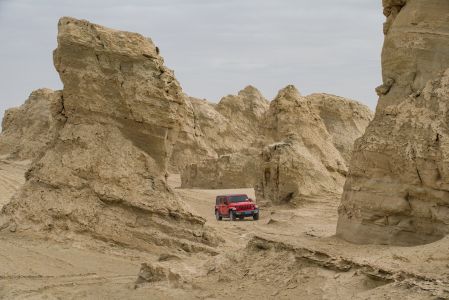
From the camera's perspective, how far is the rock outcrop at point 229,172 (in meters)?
43.2

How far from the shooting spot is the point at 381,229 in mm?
11852

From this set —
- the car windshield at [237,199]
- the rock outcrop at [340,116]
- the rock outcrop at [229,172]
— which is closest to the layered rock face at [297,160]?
the car windshield at [237,199]

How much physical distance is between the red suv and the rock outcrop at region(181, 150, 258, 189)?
516 inches

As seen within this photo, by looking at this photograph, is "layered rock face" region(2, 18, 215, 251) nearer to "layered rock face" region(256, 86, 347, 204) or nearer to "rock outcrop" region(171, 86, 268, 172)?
"layered rock face" region(256, 86, 347, 204)

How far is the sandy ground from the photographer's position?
940cm

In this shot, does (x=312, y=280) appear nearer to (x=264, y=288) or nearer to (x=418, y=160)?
(x=264, y=288)

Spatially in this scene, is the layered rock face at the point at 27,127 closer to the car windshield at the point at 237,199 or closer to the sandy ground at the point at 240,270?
the car windshield at the point at 237,199

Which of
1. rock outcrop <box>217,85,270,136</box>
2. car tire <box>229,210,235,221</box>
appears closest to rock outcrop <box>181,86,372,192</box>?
car tire <box>229,210,235,221</box>

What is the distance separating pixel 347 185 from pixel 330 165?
65.6 feet

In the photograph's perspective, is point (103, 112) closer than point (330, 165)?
Yes

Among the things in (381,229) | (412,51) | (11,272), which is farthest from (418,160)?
(11,272)

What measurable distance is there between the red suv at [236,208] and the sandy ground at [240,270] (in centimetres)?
1058

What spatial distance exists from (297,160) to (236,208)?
12.2ft

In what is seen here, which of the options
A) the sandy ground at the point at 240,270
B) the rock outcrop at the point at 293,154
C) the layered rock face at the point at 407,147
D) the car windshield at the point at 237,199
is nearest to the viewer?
the sandy ground at the point at 240,270
